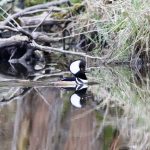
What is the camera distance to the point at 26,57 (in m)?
9.36

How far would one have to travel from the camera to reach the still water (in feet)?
12.4

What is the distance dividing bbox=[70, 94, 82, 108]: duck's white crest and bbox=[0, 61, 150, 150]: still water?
0.02 meters

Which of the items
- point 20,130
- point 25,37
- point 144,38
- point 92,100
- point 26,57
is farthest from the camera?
point 26,57

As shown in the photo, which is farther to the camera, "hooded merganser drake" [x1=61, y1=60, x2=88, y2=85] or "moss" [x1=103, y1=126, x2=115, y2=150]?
"hooded merganser drake" [x1=61, y1=60, x2=88, y2=85]

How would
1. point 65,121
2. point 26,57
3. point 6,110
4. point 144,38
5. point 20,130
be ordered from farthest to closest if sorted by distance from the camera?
point 26,57, point 144,38, point 6,110, point 65,121, point 20,130

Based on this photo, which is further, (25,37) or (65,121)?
(25,37)

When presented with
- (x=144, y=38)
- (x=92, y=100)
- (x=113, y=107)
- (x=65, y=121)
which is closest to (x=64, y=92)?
(x=92, y=100)

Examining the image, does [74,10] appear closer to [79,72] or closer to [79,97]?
[79,72]

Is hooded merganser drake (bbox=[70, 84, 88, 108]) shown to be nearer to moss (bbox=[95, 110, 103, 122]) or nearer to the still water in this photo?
the still water

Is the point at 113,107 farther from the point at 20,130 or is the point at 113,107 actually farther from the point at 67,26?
the point at 67,26

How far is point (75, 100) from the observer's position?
208 inches

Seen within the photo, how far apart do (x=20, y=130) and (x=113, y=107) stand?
46.5 inches

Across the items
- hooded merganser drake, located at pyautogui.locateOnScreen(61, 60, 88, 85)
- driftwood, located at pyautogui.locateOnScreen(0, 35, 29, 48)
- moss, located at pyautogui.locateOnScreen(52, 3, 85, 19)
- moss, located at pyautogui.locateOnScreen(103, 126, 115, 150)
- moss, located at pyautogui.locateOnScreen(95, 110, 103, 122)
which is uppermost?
moss, located at pyautogui.locateOnScreen(103, 126, 115, 150)

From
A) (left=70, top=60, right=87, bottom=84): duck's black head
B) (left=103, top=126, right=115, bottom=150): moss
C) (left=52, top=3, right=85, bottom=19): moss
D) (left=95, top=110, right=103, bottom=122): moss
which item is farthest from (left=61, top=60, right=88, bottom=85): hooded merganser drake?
(left=52, top=3, right=85, bottom=19): moss
